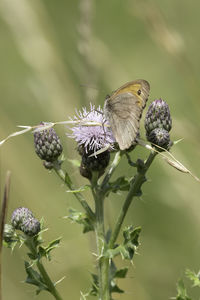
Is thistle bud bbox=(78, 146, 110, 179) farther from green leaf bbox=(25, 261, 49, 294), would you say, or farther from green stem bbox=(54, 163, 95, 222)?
green leaf bbox=(25, 261, 49, 294)

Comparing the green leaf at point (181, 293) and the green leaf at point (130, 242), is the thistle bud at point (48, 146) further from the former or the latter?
the green leaf at point (181, 293)

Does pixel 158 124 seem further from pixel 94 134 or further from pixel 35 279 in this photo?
pixel 35 279

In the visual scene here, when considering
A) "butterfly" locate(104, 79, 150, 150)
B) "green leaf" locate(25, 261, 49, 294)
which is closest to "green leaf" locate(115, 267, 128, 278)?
"green leaf" locate(25, 261, 49, 294)

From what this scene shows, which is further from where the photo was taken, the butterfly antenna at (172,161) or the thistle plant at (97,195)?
the thistle plant at (97,195)

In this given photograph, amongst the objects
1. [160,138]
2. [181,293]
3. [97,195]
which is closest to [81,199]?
[97,195]

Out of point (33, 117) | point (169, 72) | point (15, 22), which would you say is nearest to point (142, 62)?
point (169, 72)

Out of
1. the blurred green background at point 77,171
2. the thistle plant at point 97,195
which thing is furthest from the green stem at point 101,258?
the blurred green background at point 77,171
